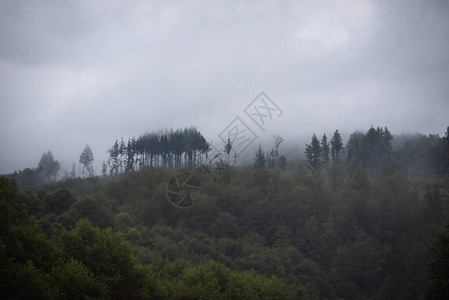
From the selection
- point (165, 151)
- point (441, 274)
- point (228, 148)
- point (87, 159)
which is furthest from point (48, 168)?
point (441, 274)

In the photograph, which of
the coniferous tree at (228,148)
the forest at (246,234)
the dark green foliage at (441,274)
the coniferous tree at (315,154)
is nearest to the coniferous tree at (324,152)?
the forest at (246,234)

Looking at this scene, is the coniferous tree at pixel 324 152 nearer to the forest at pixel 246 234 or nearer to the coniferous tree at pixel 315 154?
the forest at pixel 246 234

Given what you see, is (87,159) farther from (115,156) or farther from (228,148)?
(228,148)

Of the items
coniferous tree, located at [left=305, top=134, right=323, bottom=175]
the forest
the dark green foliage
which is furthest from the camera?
coniferous tree, located at [left=305, top=134, right=323, bottom=175]

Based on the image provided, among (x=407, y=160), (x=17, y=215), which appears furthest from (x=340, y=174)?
(x=17, y=215)

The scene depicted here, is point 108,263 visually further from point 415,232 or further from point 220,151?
point 220,151

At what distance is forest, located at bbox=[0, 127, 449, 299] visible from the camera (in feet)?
82.0

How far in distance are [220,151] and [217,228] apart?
34554 mm

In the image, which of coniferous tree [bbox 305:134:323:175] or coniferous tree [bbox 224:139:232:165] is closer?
coniferous tree [bbox 224:139:232:165]

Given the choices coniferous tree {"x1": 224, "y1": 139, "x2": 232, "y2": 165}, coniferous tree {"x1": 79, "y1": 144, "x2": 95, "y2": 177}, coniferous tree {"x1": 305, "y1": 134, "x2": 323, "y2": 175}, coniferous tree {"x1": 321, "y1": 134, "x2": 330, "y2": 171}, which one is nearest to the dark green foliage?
coniferous tree {"x1": 224, "y1": 139, "x2": 232, "y2": 165}

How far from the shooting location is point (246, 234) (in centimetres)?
7375

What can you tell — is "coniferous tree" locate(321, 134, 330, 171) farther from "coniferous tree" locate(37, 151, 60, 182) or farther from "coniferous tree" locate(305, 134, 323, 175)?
"coniferous tree" locate(37, 151, 60, 182)

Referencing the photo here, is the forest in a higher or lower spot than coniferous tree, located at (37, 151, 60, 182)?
lower

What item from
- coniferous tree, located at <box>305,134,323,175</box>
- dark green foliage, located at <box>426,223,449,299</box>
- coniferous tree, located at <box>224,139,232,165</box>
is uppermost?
coniferous tree, located at <box>224,139,232,165</box>
